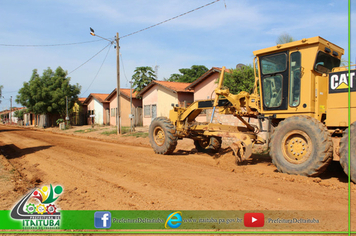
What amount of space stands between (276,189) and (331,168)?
8.10ft

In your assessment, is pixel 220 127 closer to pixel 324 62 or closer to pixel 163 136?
pixel 163 136

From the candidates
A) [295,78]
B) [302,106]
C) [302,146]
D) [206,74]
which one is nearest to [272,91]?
[295,78]

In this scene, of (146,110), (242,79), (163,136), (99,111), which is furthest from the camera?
(99,111)

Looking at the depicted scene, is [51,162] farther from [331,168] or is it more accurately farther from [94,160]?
[331,168]

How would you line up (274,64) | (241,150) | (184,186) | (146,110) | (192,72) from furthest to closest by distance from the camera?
(192,72) < (146,110) < (241,150) < (274,64) < (184,186)

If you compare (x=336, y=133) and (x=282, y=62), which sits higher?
(x=282, y=62)

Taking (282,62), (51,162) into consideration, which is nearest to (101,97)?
(51,162)

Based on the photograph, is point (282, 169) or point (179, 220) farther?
point (282, 169)

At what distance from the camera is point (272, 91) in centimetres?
755

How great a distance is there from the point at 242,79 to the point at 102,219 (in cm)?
1261

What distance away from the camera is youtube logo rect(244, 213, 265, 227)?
13.1 feet

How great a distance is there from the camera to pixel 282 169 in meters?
6.67

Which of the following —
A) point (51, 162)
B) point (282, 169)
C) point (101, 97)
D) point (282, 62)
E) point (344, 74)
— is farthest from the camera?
point (101, 97)

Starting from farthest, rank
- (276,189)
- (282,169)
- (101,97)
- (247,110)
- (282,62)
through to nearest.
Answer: (101,97) < (247,110) < (282,62) < (282,169) < (276,189)
